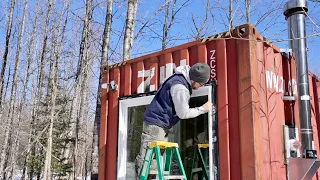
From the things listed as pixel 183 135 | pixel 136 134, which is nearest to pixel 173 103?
pixel 136 134

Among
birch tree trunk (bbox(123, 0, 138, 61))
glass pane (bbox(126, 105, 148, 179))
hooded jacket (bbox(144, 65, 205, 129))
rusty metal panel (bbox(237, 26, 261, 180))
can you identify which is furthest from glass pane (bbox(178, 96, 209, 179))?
birch tree trunk (bbox(123, 0, 138, 61))

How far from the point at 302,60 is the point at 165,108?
1.66 meters

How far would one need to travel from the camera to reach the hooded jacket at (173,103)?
136 inches

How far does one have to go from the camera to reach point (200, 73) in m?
3.42

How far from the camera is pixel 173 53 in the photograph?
13.3 feet

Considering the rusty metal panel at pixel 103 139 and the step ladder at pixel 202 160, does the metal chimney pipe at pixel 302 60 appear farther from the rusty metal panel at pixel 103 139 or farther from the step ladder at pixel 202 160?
the rusty metal panel at pixel 103 139

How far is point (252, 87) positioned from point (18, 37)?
18.9 metres

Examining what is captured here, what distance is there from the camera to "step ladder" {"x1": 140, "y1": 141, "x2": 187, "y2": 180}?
337 cm

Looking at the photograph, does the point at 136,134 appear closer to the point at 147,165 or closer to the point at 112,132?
the point at 112,132

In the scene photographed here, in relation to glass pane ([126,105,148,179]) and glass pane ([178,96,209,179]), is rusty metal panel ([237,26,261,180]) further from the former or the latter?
glass pane ([126,105,148,179])

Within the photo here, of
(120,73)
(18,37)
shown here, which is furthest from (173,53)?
(18,37)

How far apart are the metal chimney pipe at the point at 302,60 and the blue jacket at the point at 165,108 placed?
1.26 meters

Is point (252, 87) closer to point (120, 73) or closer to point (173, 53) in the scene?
point (173, 53)

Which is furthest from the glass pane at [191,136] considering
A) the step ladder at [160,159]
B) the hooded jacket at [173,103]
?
the hooded jacket at [173,103]
